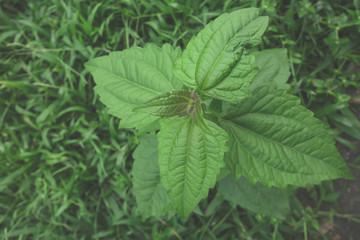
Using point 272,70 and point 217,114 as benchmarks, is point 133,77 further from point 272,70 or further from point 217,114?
point 272,70

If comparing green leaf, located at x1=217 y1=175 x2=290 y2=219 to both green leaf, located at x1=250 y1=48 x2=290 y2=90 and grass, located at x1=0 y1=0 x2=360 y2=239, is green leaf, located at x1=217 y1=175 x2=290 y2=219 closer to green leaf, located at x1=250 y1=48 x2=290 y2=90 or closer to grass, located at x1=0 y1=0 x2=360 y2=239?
grass, located at x1=0 y1=0 x2=360 y2=239

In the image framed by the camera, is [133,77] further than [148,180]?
No

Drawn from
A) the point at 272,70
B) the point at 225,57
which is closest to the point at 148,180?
the point at 225,57

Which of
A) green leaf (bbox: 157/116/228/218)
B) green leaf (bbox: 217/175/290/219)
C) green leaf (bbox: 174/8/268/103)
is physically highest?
green leaf (bbox: 174/8/268/103)

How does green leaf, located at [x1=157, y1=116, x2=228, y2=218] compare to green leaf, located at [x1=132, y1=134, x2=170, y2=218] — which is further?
green leaf, located at [x1=132, y1=134, x2=170, y2=218]

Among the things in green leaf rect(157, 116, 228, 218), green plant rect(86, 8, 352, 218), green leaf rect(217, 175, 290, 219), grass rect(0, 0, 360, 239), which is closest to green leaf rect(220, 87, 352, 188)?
green plant rect(86, 8, 352, 218)

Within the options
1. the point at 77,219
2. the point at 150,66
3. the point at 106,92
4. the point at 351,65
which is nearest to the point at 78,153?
the point at 77,219

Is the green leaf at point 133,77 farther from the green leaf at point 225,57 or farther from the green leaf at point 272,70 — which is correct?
the green leaf at point 272,70
